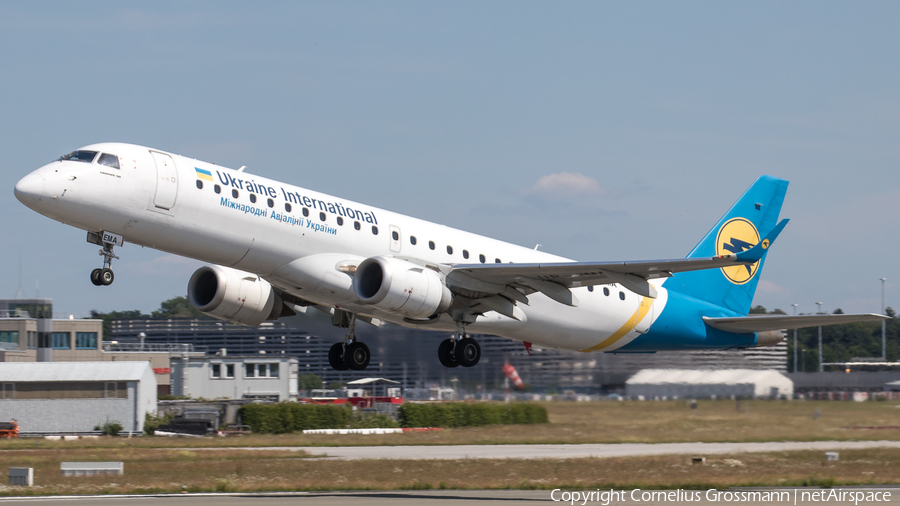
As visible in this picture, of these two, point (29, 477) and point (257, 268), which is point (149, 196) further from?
point (29, 477)

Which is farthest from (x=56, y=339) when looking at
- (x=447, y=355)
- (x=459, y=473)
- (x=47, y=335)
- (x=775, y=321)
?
(x=775, y=321)

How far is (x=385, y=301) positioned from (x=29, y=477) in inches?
428

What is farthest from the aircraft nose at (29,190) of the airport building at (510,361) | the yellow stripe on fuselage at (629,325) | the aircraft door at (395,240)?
the yellow stripe on fuselage at (629,325)

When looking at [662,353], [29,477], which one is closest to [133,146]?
[29,477]

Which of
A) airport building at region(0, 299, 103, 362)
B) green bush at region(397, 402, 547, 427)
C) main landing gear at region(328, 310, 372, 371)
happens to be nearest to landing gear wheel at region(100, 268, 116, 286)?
main landing gear at region(328, 310, 372, 371)

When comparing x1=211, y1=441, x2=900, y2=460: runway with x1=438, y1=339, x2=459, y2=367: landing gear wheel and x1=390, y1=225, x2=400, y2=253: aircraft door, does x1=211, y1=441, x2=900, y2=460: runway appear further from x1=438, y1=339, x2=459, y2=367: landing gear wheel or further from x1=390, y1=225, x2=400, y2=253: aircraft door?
x1=390, y1=225, x2=400, y2=253: aircraft door

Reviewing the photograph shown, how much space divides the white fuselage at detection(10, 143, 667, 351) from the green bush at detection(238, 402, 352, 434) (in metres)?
23.6

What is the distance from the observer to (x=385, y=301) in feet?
74.9

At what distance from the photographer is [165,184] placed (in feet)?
69.5

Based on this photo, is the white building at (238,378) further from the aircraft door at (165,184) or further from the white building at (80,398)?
the aircraft door at (165,184)

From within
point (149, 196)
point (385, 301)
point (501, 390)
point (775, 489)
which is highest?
point (149, 196)

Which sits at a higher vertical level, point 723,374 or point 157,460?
point 723,374

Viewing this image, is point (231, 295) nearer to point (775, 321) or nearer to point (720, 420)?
point (775, 321)

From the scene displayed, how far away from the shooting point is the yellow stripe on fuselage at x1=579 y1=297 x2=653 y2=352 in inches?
1127
